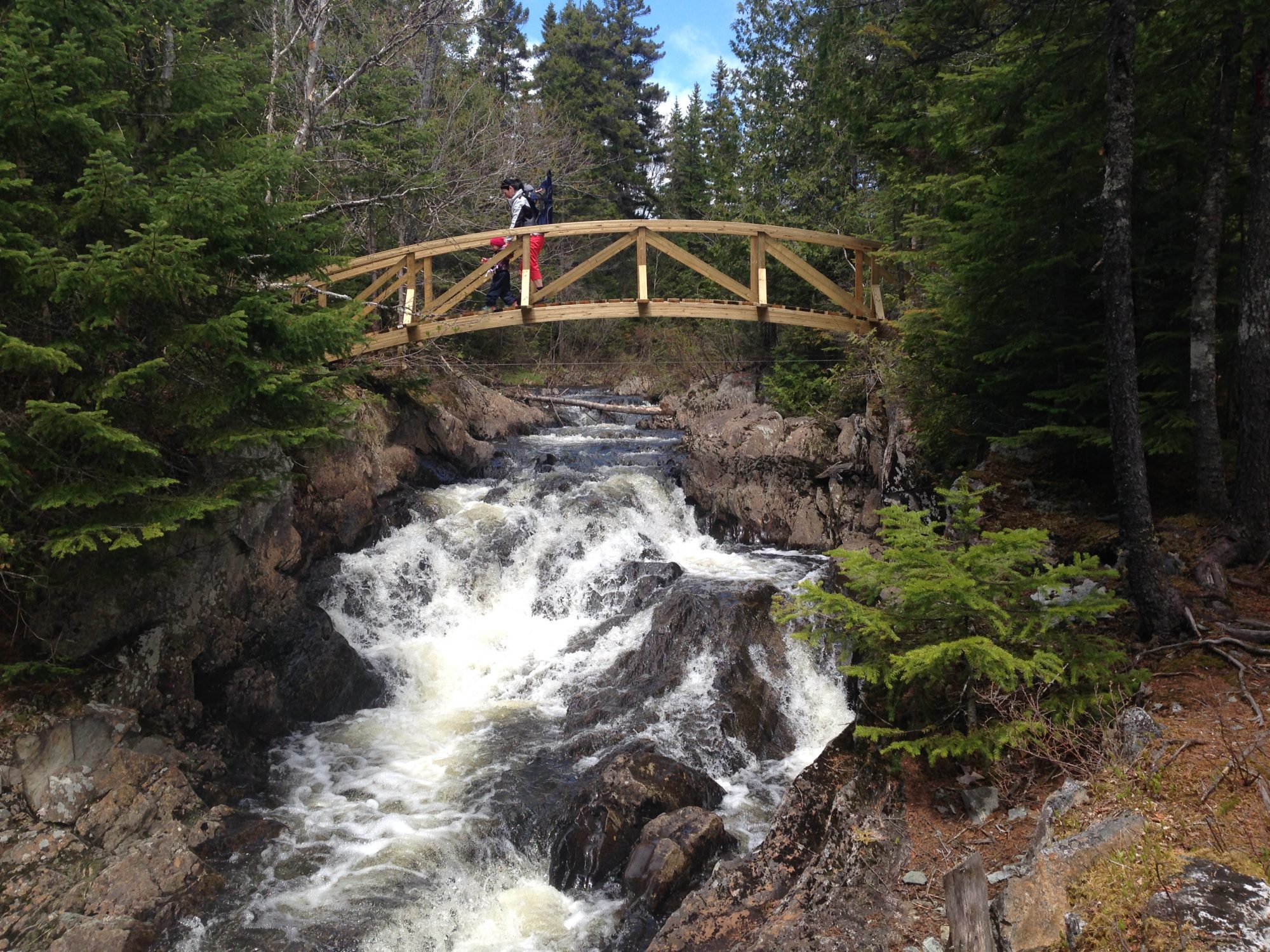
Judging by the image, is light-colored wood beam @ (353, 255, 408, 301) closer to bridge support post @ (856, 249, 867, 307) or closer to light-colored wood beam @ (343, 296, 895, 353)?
light-colored wood beam @ (343, 296, 895, 353)

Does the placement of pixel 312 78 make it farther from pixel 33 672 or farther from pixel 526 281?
pixel 33 672

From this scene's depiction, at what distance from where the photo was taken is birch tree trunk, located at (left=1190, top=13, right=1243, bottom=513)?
5223 mm

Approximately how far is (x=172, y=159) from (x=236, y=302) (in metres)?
1.17

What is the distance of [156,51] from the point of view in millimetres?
6848

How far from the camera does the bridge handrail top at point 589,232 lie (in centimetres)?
1162

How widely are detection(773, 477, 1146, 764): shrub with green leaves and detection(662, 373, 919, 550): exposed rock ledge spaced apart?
19.8 feet

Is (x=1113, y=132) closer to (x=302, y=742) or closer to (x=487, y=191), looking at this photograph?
(x=302, y=742)

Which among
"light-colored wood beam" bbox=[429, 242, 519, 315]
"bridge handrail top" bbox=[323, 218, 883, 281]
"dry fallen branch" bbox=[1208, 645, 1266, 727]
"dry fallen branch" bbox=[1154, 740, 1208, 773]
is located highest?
"bridge handrail top" bbox=[323, 218, 883, 281]

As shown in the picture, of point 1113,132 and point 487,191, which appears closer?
point 1113,132

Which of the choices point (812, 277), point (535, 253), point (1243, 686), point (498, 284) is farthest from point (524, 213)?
point (1243, 686)

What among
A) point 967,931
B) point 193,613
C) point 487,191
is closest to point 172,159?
point 193,613

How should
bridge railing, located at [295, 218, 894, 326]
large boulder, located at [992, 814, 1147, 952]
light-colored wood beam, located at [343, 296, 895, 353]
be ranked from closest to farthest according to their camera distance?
large boulder, located at [992, 814, 1147, 952]
bridge railing, located at [295, 218, 894, 326]
light-colored wood beam, located at [343, 296, 895, 353]

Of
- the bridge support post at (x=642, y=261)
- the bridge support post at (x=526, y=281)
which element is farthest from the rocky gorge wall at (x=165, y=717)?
the bridge support post at (x=642, y=261)

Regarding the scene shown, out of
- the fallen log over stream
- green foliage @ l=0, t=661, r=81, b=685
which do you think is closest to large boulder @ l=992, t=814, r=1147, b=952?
green foliage @ l=0, t=661, r=81, b=685
